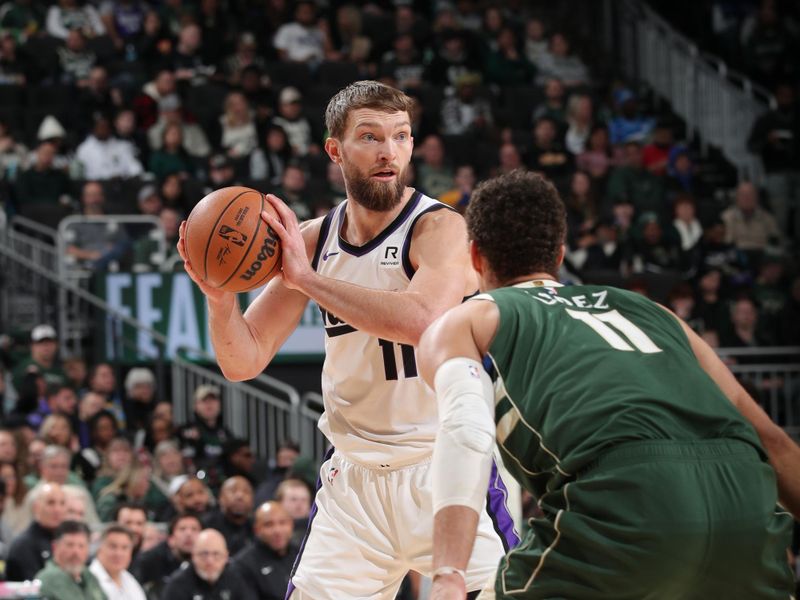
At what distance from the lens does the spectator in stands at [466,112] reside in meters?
16.2

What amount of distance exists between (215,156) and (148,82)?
5.30 ft

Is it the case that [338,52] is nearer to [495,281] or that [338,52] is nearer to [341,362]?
[341,362]

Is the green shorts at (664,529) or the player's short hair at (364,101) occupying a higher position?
the player's short hair at (364,101)

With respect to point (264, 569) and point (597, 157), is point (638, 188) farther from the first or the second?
point (264, 569)

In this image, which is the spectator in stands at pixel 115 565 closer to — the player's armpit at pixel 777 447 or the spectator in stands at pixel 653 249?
the player's armpit at pixel 777 447

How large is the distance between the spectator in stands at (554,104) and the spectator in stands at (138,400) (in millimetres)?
6737

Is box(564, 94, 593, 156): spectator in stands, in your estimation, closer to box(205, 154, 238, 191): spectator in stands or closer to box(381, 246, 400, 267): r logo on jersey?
box(205, 154, 238, 191): spectator in stands

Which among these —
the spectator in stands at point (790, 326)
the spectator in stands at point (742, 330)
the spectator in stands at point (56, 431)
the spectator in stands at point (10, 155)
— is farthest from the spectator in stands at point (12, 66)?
the spectator in stands at point (790, 326)

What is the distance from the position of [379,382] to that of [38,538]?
16.8 ft

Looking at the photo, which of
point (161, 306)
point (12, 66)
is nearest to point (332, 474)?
point (161, 306)

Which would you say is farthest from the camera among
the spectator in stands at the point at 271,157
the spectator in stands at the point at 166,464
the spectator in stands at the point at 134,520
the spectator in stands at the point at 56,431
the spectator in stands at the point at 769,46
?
the spectator in stands at the point at 769,46

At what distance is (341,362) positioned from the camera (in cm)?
471

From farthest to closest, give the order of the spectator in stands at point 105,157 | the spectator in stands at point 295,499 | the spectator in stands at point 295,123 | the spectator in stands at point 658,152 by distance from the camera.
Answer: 1. the spectator in stands at point 658,152
2. the spectator in stands at point 295,123
3. the spectator in stands at point 105,157
4. the spectator in stands at point 295,499

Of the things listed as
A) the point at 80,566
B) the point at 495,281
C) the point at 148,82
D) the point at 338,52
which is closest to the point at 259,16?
the point at 338,52
